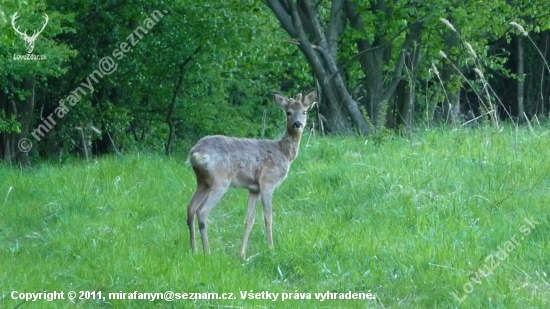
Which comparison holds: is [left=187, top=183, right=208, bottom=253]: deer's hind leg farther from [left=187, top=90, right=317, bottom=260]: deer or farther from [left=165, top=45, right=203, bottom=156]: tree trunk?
[left=165, top=45, right=203, bottom=156]: tree trunk

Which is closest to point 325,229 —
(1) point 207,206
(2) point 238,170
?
(2) point 238,170

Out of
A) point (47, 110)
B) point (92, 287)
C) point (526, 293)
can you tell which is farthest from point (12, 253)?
point (47, 110)

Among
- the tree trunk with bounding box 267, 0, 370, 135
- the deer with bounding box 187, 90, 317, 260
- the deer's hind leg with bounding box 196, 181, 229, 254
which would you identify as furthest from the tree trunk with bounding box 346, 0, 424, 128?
the deer's hind leg with bounding box 196, 181, 229, 254

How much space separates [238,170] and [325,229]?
3.64 feet

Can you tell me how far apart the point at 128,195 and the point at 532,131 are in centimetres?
561

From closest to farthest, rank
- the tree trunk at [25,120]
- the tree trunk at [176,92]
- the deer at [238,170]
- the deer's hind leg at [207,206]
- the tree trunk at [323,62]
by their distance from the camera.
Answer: the deer's hind leg at [207,206], the deer at [238,170], the tree trunk at [25,120], the tree trunk at [176,92], the tree trunk at [323,62]

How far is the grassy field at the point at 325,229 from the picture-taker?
693 centimetres

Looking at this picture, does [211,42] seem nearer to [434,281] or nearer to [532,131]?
[532,131]

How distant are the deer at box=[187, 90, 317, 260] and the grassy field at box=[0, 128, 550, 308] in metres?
0.30

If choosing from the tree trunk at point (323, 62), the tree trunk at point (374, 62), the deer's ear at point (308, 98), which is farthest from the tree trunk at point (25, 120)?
the deer's ear at point (308, 98)

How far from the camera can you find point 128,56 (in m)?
17.4

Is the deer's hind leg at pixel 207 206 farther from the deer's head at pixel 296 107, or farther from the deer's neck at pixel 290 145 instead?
the deer's head at pixel 296 107

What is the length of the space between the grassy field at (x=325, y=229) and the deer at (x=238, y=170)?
0.30m

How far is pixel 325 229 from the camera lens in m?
8.73
